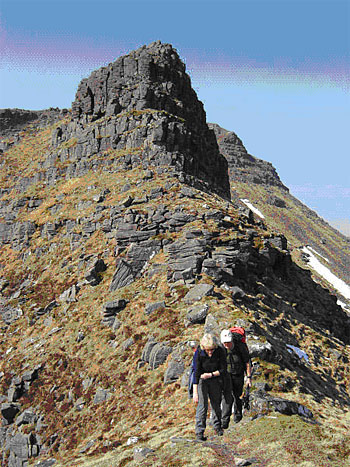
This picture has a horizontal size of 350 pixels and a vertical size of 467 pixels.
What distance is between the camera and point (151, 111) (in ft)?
214

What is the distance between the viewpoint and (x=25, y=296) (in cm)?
4494

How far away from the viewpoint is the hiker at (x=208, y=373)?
522 inches

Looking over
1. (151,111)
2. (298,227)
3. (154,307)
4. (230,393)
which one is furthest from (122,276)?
(298,227)

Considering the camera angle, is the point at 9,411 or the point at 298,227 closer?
the point at 9,411

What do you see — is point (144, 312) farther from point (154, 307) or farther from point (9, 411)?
point (9, 411)

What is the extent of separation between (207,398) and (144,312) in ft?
52.9

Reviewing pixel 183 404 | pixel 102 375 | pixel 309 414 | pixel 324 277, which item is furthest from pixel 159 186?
pixel 324 277

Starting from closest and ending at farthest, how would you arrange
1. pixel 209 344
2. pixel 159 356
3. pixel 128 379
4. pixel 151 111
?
pixel 209 344 < pixel 159 356 < pixel 128 379 < pixel 151 111

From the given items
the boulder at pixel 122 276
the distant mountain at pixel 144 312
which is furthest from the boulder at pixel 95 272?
the boulder at pixel 122 276

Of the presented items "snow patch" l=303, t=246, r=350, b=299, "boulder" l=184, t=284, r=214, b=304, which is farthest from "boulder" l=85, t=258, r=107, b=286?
"snow patch" l=303, t=246, r=350, b=299

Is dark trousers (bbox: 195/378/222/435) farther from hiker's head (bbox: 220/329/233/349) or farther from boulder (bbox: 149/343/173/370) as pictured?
boulder (bbox: 149/343/173/370)

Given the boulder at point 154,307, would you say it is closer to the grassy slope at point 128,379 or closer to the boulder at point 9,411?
the grassy slope at point 128,379

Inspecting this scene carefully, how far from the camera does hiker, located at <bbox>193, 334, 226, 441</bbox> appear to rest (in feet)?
43.5

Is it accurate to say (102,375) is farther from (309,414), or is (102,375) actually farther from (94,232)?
(94,232)
